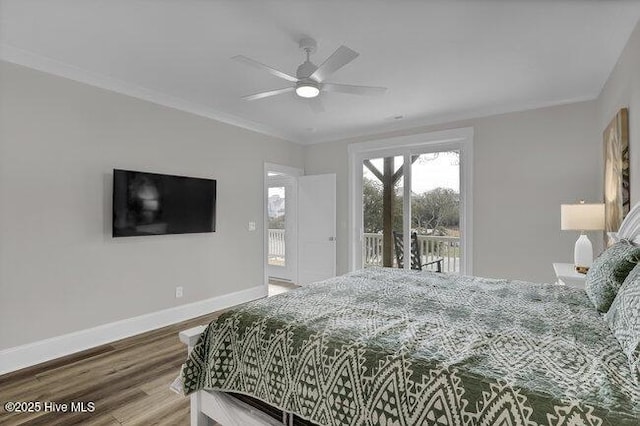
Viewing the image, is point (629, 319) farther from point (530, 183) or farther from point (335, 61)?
point (530, 183)

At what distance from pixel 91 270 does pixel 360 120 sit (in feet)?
12.2

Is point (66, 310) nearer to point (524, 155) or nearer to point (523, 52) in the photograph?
point (523, 52)

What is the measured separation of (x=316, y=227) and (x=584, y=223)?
360 cm

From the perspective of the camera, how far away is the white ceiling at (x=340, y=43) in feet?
6.89

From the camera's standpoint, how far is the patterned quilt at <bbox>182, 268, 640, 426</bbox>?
97 cm

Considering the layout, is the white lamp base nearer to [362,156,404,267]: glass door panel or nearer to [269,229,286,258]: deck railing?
[362,156,404,267]: glass door panel

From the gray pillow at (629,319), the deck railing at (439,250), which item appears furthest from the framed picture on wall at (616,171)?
the deck railing at (439,250)

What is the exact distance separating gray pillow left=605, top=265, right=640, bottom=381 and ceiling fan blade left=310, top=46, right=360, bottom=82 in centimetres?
186

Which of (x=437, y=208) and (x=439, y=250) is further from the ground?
(x=437, y=208)

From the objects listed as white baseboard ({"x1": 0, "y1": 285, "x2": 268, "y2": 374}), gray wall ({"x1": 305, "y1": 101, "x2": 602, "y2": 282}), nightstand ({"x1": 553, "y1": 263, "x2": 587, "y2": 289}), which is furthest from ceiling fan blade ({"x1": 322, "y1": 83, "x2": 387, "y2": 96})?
white baseboard ({"x1": 0, "y1": 285, "x2": 268, "y2": 374})

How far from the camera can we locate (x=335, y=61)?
217 centimetres

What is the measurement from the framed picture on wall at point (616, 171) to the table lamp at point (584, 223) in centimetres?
10

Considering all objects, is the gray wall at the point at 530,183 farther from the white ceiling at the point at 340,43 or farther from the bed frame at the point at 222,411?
the bed frame at the point at 222,411

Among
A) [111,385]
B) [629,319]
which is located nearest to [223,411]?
[111,385]
